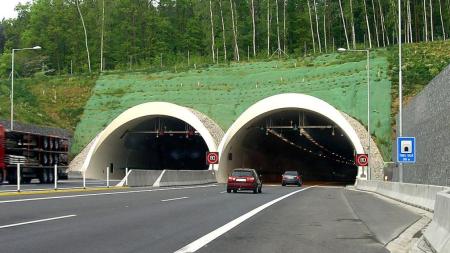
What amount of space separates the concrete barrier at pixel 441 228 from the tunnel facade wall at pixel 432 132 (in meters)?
16.1

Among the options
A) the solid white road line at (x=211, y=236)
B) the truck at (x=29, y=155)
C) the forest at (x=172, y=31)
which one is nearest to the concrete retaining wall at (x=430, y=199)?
the solid white road line at (x=211, y=236)

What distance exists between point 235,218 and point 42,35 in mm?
93233

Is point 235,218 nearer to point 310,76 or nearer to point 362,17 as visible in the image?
point 310,76

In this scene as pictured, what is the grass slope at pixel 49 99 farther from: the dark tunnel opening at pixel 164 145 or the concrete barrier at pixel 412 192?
the concrete barrier at pixel 412 192

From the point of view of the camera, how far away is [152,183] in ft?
138

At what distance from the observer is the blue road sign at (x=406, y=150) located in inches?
1137

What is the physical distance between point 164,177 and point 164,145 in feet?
93.5

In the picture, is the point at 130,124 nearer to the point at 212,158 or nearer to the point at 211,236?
the point at 212,158

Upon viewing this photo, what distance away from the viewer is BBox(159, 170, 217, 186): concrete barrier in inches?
1682

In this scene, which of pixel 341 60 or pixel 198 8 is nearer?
pixel 341 60

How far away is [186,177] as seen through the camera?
154 feet

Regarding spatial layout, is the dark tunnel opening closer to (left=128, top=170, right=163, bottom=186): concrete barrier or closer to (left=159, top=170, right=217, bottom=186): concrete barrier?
(left=159, top=170, right=217, bottom=186): concrete barrier

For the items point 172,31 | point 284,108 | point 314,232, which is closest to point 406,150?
point 314,232

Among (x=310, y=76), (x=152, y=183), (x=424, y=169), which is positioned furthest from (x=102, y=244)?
(x=310, y=76)
